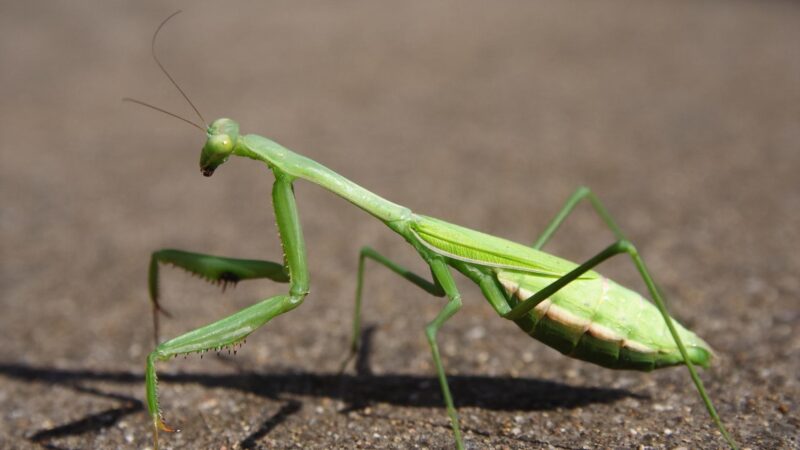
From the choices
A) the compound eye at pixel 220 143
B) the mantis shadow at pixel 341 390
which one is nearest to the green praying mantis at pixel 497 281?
the compound eye at pixel 220 143

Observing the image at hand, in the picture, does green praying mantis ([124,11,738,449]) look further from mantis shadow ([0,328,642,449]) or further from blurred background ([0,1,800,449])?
mantis shadow ([0,328,642,449])

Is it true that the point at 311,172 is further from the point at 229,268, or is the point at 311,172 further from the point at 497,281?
the point at 497,281

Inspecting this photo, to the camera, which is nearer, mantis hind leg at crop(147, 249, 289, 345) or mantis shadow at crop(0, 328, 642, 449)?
mantis hind leg at crop(147, 249, 289, 345)

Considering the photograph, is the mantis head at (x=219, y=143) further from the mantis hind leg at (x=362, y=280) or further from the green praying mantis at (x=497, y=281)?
the mantis hind leg at (x=362, y=280)

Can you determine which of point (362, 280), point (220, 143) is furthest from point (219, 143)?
point (362, 280)

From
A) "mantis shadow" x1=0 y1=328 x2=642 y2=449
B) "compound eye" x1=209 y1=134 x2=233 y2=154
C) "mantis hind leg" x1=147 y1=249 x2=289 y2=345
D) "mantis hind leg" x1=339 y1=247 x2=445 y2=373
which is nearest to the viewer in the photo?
"compound eye" x1=209 y1=134 x2=233 y2=154

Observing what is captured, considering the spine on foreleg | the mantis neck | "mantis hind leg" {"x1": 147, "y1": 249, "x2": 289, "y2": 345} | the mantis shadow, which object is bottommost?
the mantis shadow

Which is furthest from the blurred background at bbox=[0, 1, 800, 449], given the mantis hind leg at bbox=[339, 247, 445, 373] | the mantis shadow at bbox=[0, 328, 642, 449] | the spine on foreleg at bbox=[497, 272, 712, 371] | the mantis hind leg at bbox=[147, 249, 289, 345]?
the mantis hind leg at bbox=[147, 249, 289, 345]
